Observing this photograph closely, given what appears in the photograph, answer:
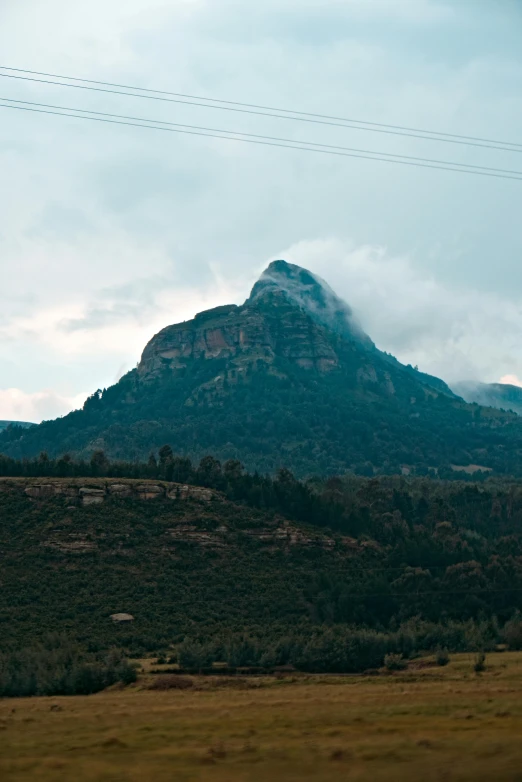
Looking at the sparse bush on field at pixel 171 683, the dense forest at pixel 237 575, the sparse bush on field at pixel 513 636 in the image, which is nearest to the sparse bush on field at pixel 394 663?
the dense forest at pixel 237 575

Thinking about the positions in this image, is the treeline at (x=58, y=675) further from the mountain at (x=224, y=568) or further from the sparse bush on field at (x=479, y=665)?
the sparse bush on field at (x=479, y=665)

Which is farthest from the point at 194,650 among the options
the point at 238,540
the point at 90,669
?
the point at 238,540

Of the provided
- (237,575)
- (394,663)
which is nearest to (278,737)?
(394,663)

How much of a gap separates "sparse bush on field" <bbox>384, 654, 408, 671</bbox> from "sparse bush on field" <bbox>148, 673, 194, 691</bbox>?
12.6m

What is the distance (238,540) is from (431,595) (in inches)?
911

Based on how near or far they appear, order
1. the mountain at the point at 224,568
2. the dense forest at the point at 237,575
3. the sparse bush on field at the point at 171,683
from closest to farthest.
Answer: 1. the sparse bush on field at the point at 171,683
2. the dense forest at the point at 237,575
3. the mountain at the point at 224,568

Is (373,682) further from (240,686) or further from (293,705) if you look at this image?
(293,705)

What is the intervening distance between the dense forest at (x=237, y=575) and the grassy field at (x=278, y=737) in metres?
20.0

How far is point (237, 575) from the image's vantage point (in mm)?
90375

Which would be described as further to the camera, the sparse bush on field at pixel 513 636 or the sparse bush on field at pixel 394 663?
the sparse bush on field at pixel 513 636

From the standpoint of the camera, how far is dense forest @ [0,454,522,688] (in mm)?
68188

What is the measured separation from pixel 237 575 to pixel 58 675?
132ft

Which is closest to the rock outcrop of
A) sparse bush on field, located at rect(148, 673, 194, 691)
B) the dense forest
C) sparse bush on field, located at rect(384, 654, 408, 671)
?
the dense forest

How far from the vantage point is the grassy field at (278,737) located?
85.7ft
